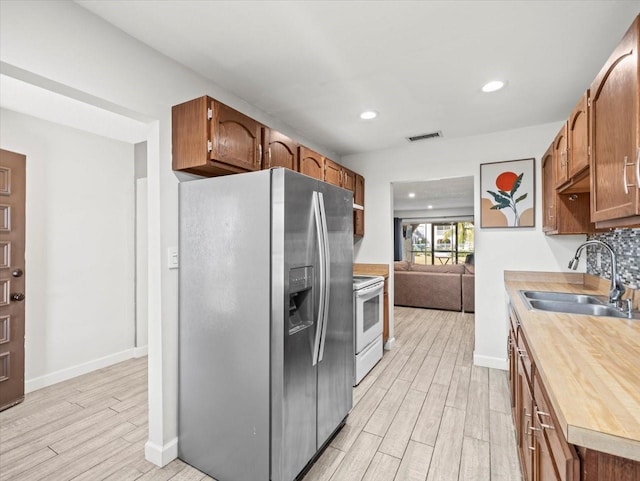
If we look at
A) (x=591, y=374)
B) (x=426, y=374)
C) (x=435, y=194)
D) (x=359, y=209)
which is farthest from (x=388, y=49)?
(x=435, y=194)

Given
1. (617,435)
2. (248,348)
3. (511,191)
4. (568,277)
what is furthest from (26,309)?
(568,277)

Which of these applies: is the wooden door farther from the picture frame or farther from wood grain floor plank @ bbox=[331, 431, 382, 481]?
the picture frame

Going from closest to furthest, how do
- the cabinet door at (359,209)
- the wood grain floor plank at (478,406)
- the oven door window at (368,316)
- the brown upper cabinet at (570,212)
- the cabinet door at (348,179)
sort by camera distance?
the wood grain floor plank at (478,406)
the brown upper cabinet at (570,212)
the oven door window at (368,316)
the cabinet door at (348,179)
the cabinet door at (359,209)

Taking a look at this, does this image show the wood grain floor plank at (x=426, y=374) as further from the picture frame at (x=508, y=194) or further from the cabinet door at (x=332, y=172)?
the cabinet door at (x=332, y=172)

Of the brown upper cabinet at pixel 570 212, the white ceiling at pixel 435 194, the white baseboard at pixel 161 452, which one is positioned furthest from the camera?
the white ceiling at pixel 435 194

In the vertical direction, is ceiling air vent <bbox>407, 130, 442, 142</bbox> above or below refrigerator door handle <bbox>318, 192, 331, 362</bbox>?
above

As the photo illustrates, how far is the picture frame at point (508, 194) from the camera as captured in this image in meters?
3.21

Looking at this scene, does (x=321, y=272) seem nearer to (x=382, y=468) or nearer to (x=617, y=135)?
(x=382, y=468)

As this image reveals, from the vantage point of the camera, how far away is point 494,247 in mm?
3381

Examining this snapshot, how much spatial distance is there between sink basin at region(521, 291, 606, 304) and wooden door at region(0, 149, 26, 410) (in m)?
4.07

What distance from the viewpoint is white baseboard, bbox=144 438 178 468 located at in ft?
6.17

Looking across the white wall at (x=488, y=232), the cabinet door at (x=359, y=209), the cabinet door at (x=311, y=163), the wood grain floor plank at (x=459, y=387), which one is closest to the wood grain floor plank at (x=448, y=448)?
the wood grain floor plank at (x=459, y=387)

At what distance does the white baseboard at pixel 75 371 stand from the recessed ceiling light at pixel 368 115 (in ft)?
11.8

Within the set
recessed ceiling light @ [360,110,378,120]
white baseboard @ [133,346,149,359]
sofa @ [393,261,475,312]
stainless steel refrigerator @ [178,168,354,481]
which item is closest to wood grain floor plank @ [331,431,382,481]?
stainless steel refrigerator @ [178,168,354,481]
